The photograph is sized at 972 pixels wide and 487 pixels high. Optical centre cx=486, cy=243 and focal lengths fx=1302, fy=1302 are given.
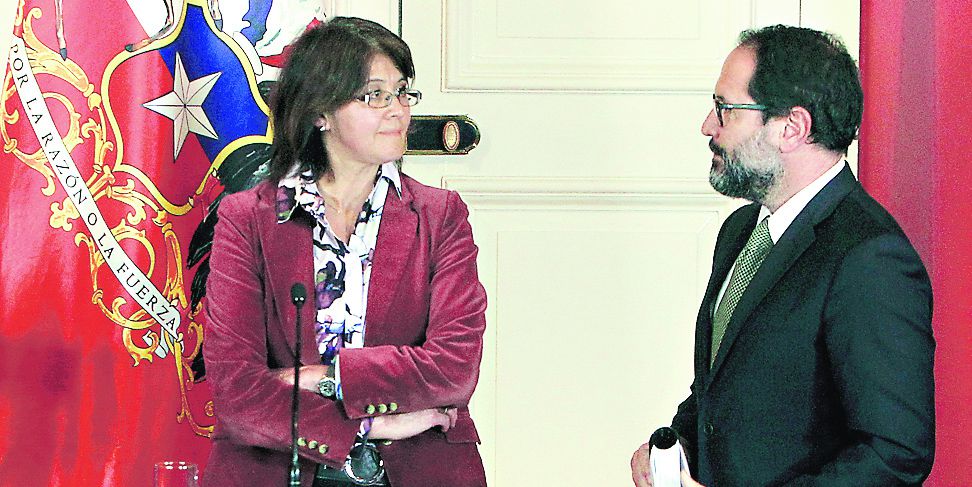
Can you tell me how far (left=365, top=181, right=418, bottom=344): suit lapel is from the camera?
239cm

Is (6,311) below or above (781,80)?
below

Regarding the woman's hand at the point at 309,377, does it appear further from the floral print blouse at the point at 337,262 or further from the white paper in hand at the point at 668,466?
the white paper in hand at the point at 668,466

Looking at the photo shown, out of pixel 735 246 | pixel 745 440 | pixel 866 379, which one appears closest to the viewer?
pixel 866 379

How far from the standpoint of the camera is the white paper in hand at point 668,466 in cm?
203

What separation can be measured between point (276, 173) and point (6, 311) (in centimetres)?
90

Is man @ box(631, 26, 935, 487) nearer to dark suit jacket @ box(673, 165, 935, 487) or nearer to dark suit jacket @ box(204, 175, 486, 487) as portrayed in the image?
dark suit jacket @ box(673, 165, 935, 487)

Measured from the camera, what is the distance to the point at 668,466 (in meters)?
2.04

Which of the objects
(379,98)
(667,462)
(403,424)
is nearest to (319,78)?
(379,98)

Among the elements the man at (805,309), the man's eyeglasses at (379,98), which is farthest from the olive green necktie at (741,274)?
Result: the man's eyeglasses at (379,98)

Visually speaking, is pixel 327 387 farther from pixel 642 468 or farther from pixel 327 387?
pixel 642 468

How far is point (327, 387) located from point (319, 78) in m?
0.59

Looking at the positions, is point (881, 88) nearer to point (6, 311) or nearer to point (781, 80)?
point (781, 80)

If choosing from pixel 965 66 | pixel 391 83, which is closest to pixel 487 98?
pixel 391 83

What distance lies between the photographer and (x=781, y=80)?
2.09 metres
